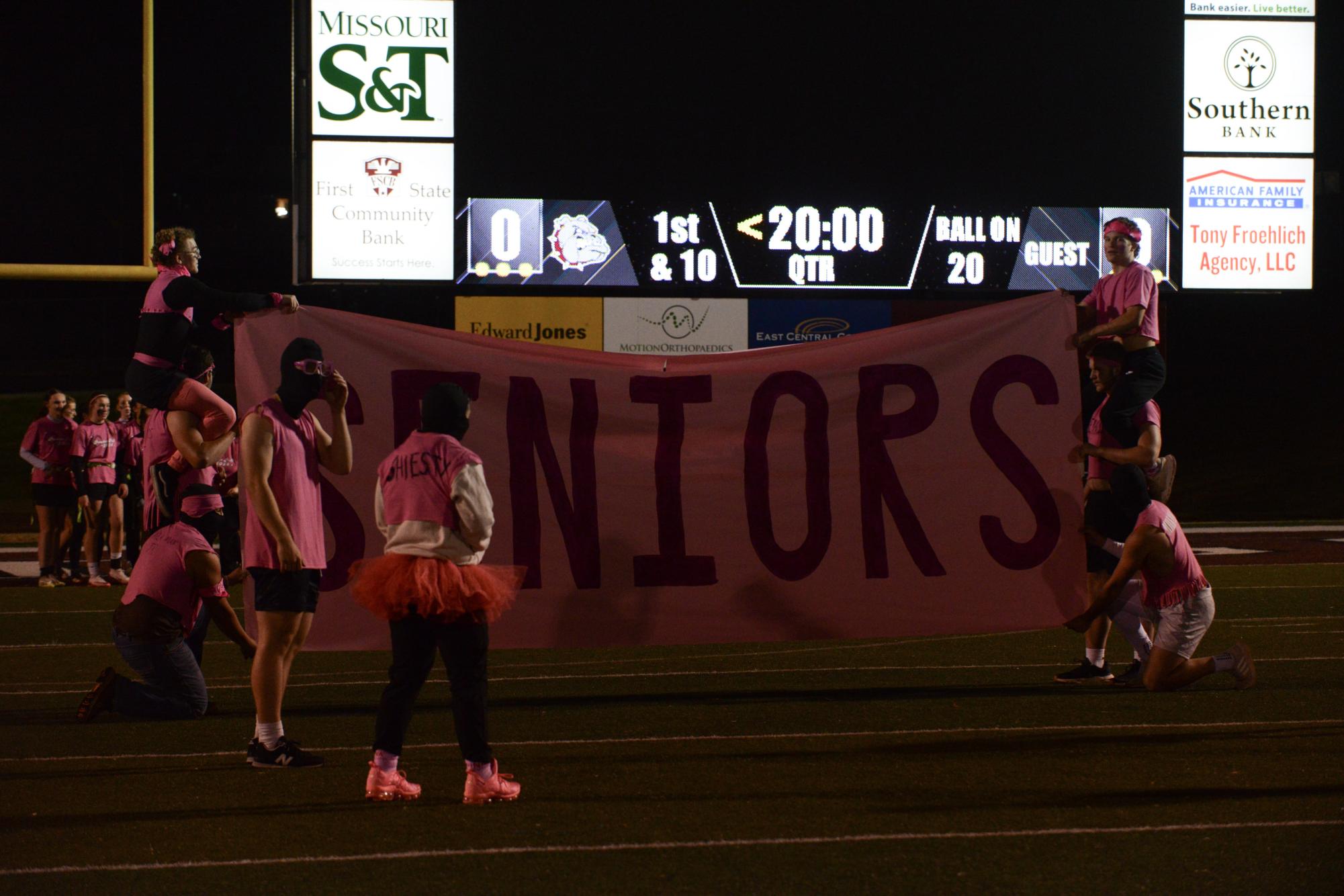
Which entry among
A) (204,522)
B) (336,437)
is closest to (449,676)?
(336,437)

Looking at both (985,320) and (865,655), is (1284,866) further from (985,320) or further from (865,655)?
(865,655)

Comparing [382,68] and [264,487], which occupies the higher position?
[382,68]

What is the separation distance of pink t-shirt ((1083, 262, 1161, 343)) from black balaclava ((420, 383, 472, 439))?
3.98m

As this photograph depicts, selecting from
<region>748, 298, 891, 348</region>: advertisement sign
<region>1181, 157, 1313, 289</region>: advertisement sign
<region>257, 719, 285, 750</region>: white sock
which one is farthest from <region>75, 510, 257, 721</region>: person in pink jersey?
<region>1181, 157, 1313, 289</region>: advertisement sign

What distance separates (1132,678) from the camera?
8516mm

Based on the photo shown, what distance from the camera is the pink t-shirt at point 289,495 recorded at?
6.32 m

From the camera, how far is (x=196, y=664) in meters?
7.66

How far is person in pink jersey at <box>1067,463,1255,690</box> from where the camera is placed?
25.9ft

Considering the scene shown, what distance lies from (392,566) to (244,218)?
137ft

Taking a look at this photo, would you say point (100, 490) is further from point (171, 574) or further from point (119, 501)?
point (171, 574)

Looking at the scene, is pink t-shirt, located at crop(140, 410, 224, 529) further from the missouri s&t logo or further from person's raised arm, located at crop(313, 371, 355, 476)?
the missouri s&t logo

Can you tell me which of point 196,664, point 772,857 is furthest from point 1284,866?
point 196,664

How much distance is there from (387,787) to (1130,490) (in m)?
4.15

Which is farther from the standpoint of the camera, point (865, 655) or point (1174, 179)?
point (1174, 179)
